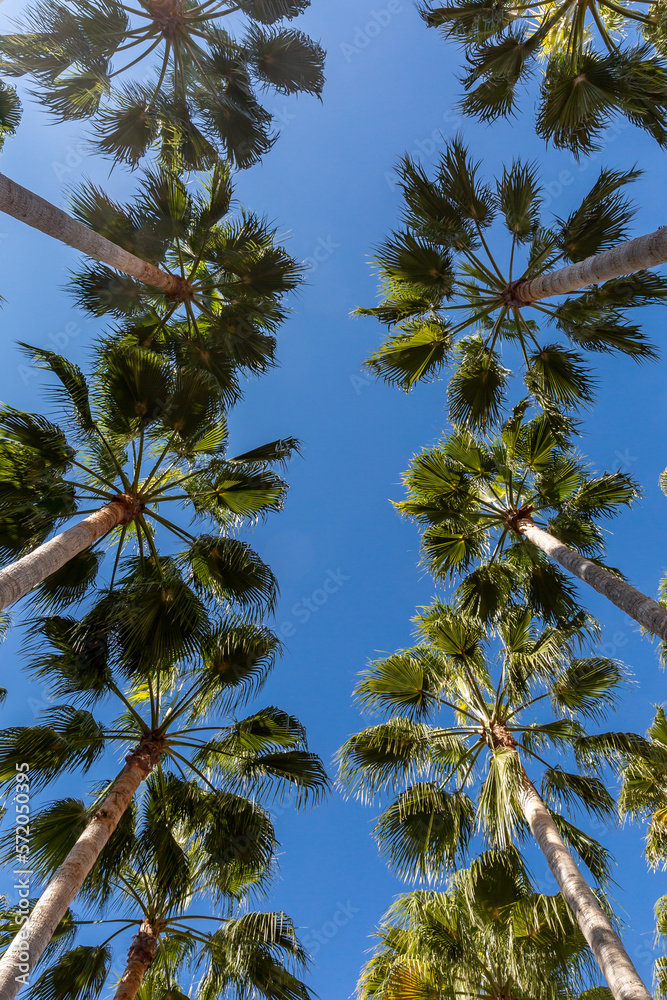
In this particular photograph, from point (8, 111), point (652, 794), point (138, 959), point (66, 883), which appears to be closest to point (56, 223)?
point (8, 111)

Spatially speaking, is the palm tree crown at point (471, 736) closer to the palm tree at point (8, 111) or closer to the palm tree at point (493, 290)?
the palm tree at point (493, 290)

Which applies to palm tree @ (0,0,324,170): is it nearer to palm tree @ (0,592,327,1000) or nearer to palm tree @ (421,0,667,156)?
palm tree @ (421,0,667,156)

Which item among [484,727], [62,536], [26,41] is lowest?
[62,536]

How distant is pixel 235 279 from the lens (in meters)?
8.27

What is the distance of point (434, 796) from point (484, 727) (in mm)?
1514

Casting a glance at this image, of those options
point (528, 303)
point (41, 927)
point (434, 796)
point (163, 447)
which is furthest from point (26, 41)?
point (434, 796)

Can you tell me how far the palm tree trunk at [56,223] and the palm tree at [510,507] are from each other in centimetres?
529

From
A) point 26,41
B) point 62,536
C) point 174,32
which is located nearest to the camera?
point 62,536

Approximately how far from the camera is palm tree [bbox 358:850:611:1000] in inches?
243

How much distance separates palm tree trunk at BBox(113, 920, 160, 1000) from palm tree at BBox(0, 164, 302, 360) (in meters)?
7.83

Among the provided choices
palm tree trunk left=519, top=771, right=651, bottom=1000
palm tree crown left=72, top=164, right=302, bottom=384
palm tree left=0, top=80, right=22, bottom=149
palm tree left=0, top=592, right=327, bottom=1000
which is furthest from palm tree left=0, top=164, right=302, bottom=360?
palm tree trunk left=519, top=771, right=651, bottom=1000

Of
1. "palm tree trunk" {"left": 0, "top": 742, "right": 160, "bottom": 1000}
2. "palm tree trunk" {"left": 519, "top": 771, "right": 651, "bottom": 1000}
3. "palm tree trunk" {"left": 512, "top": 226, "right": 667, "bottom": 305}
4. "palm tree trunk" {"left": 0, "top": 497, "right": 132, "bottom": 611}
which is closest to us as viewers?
"palm tree trunk" {"left": 0, "top": 742, "right": 160, "bottom": 1000}

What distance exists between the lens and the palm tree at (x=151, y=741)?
19.0 feet

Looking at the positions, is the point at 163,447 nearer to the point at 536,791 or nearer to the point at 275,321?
the point at 275,321
